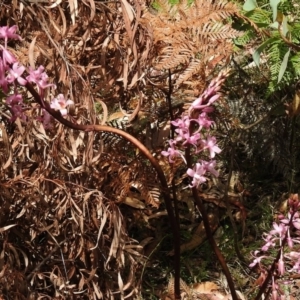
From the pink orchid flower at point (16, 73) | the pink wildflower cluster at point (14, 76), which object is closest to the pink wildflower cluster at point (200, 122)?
the pink wildflower cluster at point (14, 76)

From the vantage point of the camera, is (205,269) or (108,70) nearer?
(108,70)

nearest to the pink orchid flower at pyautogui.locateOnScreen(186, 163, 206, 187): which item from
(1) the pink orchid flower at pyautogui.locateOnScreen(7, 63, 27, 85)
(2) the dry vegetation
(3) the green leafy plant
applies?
(2) the dry vegetation

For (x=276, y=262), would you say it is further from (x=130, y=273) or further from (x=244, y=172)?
(x=244, y=172)

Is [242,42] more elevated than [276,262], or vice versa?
[242,42]

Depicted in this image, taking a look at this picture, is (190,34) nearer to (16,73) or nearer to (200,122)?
(200,122)

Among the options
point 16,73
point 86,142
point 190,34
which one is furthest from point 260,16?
point 16,73

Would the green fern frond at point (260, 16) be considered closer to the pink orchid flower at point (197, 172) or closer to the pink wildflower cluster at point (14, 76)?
the pink orchid flower at point (197, 172)

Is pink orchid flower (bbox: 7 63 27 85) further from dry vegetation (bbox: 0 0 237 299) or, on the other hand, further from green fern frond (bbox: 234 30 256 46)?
green fern frond (bbox: 234 30 256 46)

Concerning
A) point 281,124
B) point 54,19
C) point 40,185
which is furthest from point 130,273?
point 281,124
